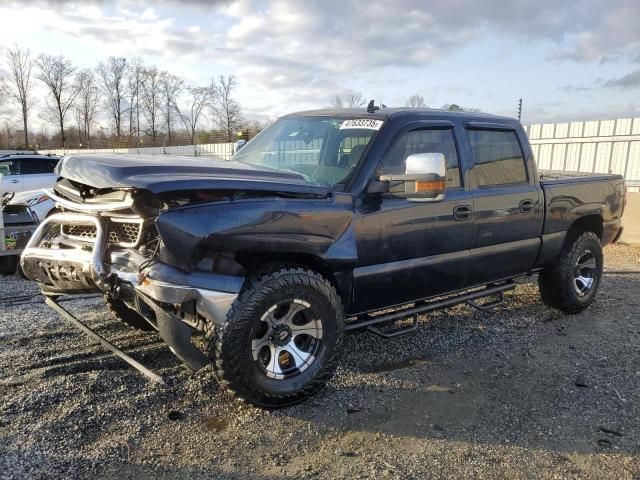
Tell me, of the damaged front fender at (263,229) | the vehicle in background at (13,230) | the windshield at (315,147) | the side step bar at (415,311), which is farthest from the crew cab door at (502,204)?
the vehicle in background at (13,230)

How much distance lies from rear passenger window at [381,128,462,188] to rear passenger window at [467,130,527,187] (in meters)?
0.25

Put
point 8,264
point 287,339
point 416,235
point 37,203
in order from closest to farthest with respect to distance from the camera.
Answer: point 287,339 → point 416,235 → point 37,203 → point 8,264

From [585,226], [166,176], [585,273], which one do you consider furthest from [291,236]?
[585,273]

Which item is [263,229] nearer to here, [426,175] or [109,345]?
[426,175]

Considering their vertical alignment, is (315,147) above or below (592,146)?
below

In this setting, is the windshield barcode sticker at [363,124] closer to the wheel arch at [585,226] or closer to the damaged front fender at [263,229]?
the damaged front fender at [263,229]

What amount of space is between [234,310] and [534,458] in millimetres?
1845

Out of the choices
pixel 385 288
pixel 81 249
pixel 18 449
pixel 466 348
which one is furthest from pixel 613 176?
pixel 18 449

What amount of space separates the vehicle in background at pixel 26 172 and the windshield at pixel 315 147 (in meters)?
9.33

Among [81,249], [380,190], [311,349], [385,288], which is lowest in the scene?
[311,349]

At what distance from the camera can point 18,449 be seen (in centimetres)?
268

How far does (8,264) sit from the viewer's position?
6.81 meters

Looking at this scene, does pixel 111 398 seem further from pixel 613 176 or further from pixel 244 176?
pixel 613 176

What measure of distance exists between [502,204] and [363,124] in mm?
1520
